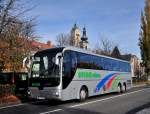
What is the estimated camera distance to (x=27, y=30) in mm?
31062

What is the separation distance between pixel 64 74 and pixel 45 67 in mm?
1120

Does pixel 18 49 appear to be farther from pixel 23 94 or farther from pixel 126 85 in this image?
pixel 126 85

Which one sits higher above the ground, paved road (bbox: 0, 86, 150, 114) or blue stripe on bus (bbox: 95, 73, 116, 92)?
blue stripe on bus (bbox: 95, 73, 116, 92)

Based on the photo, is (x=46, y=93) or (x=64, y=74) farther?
(x=64, y=74)

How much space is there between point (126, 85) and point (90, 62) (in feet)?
30.9

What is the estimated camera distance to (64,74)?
17.7m

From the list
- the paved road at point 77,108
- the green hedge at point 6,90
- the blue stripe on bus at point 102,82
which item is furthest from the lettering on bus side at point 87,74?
the green hedge at point 6,90

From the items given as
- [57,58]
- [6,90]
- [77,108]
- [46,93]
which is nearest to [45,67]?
[57,58]

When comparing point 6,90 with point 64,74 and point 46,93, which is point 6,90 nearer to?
point 46,93

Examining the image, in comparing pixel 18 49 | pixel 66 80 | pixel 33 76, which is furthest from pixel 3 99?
pixel 18 49

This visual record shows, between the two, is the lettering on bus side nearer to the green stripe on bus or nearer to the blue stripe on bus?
the green stripe on bus

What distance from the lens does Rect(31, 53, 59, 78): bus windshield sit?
17.5 meters

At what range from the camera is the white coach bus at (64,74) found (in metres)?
17.5

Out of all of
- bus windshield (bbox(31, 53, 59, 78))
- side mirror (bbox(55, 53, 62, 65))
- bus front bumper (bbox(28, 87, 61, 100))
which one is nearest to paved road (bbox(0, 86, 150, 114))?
bus front bumper (bbox(28, 87, 61, 100))
